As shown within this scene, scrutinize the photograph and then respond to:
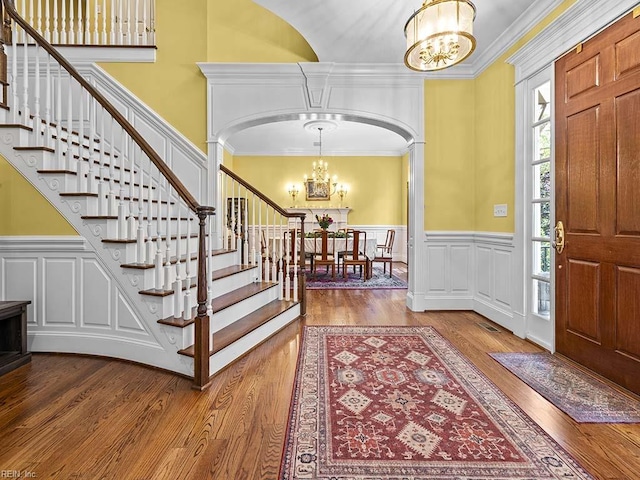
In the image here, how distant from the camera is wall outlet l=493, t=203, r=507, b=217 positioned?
3.46 m

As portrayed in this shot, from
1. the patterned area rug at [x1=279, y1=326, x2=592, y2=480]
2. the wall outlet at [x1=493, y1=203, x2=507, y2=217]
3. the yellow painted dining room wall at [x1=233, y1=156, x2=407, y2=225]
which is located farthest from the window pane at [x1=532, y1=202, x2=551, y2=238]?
the yellow painted dining room wall at [x1=233, y1=156, x2=407, y2=225]

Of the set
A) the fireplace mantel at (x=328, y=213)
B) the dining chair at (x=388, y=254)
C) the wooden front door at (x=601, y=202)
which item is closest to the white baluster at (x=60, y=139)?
the wooden front door at (x=601, y=202)

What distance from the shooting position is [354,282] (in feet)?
19.8

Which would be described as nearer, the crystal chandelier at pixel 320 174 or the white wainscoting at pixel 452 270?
the white wainscoting at pixel 452 270

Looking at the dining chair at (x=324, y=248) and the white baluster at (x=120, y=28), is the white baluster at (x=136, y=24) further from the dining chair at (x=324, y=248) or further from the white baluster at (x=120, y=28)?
the dining chair at (x=324, y=248)

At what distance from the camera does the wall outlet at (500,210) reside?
3.46 meters

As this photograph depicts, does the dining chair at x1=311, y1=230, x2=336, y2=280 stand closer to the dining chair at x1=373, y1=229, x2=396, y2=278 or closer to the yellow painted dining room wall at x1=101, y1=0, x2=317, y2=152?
the dining chair at x1=373, y1=229, x2=396, y2=278

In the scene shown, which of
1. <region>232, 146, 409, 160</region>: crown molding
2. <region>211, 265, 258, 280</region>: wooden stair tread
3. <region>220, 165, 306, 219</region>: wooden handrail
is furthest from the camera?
<region>232, 146, 409, 160</region>: crown molding

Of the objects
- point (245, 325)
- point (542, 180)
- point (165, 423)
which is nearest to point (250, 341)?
point (245, 325)

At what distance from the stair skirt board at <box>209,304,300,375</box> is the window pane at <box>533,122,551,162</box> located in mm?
2929

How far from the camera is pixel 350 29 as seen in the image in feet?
10.9

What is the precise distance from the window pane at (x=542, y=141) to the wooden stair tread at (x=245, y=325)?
292 cm

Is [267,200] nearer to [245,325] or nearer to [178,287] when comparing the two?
[245,325]

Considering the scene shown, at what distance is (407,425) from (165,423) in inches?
53.5
